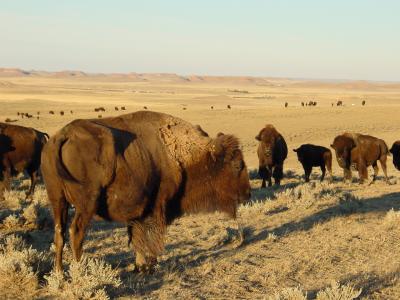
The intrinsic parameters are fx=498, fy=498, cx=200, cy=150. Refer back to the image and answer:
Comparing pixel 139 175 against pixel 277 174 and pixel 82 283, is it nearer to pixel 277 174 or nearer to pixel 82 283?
pixel 82 283

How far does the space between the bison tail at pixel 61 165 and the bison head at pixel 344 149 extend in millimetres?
11849

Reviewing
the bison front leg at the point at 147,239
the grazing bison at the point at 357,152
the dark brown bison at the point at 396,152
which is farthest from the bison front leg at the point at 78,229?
the dark brown bison at the point at 396,152

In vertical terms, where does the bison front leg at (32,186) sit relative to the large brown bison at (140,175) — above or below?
below

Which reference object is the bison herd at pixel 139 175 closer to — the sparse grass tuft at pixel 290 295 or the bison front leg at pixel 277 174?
the sparse grass tuft at pixel 290 295

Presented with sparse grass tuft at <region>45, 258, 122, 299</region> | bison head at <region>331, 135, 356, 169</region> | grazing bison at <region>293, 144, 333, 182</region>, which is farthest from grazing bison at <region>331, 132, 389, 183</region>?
sparse grass tuft at <region>45, 258, 122, 299</region>

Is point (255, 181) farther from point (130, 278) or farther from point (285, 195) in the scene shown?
point (130, 278)

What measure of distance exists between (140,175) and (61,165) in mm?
909

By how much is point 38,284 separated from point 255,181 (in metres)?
11.0

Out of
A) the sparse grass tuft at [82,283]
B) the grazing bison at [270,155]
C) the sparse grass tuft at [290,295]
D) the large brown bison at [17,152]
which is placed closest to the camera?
the sparse grass tuft at [290,295]

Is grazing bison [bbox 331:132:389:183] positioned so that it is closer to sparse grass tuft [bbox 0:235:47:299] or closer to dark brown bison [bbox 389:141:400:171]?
dark brown bison [bbox 389:141:400:171]

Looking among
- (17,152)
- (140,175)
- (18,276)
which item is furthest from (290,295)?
(17,152)

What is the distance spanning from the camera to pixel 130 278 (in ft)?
19.7

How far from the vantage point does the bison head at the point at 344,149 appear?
52.0ft

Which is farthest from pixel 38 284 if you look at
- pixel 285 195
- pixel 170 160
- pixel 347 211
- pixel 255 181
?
pixel 255 181
